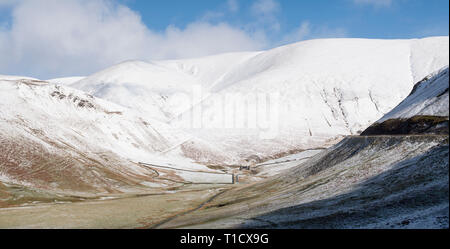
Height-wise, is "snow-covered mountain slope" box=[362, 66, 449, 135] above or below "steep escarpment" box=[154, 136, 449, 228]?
above

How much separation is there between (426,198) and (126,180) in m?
106

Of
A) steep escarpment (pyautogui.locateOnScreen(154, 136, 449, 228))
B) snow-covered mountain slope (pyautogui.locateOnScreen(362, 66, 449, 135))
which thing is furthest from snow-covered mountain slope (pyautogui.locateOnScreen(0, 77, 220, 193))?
snow-covered mountain slope (pyautogui.locateOnScreen(362, 66, 449, 135))

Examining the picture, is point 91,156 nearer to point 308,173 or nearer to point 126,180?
point 126,180

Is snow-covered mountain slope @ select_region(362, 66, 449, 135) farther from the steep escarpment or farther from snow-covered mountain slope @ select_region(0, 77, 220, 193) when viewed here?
snow-covered mountain slope @ select_region(0, 77, 220, 193)

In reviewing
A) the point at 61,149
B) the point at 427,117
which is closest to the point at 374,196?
the point at 427,117

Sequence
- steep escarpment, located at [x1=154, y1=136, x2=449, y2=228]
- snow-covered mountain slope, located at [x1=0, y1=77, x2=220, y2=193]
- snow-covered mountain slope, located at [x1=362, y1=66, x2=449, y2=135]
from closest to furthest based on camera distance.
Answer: steep escarpment, located at [x1=154, y1=136, x2=449, y2=228], snow-covered mountain slope, located at [x1=362, y1=66, x2=449, y2=135], snow-covered mountain slope, located at [x1=0, y1=77, x2=220, y2=193]

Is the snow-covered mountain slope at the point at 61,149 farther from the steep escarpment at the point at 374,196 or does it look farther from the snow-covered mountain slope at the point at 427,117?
the snow-covered mountain slope at the point at 427,117

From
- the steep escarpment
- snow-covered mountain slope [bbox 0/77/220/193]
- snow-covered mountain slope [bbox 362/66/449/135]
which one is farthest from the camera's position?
snow-covered mountain slope [bbox 0/77/220/193]

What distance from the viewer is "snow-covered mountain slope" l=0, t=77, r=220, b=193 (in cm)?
11094

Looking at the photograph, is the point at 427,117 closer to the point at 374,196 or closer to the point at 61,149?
the point at 374,196

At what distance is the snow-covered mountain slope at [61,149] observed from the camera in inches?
4368

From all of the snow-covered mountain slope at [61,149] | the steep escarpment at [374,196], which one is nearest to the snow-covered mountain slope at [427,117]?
the steep escarpment at [374,196]

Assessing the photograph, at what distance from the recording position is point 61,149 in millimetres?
130750
